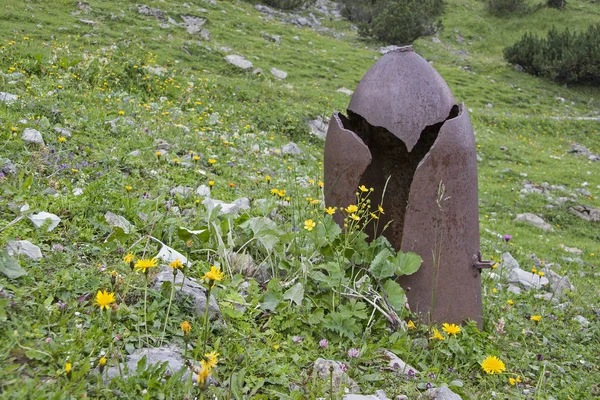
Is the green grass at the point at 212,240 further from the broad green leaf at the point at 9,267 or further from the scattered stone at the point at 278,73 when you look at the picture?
the scattered stone at the point at 278,73

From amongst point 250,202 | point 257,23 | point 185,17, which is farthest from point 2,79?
point 257,23

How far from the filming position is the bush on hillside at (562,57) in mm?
20141

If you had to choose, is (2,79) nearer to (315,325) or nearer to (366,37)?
(315,325)

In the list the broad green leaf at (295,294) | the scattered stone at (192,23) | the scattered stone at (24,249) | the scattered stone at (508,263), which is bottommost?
the scattered stone at (508,263)

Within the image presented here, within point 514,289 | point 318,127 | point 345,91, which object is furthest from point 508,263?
point 345,91

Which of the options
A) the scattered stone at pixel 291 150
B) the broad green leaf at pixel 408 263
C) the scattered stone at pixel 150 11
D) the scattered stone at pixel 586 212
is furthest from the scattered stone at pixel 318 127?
the scattered stone at pixel 150 11

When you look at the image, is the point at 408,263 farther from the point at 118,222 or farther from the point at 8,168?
the point at 8,168

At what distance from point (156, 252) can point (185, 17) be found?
14.7 meters

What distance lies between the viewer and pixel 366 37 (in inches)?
900

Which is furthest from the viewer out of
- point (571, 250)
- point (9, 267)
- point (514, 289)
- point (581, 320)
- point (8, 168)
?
point (571, 250)

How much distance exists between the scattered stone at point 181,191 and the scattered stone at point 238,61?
28.2 feet

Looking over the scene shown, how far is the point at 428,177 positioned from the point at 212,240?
1.33m

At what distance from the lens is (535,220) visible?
25.6ft

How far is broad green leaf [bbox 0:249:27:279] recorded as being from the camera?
212 cm
